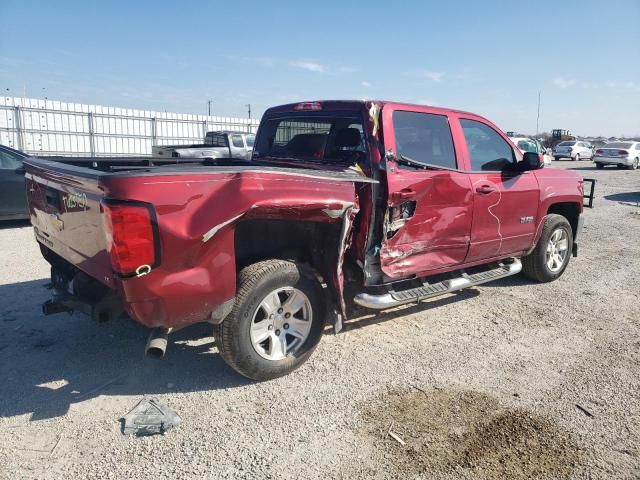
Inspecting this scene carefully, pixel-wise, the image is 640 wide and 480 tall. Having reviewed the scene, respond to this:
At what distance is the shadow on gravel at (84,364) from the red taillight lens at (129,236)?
1112 millimetres

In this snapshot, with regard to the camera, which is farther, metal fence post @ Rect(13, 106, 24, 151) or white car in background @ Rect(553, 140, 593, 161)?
white car in background @ Rect(553, 140, 593, 161)

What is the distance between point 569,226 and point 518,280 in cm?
91

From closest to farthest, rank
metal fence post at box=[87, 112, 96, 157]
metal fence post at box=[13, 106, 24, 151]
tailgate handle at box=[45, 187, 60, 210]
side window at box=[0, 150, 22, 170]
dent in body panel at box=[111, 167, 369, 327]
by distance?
dent in body panel at box=[111, 167, 369, 327] < tailgate handle at box=[45, 187, 60, 210] < side window at box=[0, 150, 22, 170] < metal fence post at box=[13, 106, 24, 151] < metal fence post at box=[87, 112, 96, 157]

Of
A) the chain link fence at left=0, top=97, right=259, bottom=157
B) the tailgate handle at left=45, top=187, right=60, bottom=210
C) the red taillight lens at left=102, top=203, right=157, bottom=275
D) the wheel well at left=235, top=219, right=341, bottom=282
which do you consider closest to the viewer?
the red taillight lens at left=102, top=203, right=157, bottom=275

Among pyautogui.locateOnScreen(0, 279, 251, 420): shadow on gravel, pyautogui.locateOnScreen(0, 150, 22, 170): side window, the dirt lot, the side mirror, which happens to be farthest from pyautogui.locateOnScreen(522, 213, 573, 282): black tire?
pyautogui.locateOnScreen(0, 150, 22, 170): side window

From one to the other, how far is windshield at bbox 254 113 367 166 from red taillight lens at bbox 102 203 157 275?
6.34ft

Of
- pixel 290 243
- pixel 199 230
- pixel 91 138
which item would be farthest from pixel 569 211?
pixel 91 138

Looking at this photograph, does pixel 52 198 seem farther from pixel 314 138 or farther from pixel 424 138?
pixel 424 138

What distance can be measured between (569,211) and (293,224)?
4.25 meters

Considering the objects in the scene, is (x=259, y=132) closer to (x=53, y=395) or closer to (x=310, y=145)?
(x=310, y=145)

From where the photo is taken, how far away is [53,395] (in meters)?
3.42

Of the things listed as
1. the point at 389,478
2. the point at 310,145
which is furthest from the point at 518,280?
the point at 389,478

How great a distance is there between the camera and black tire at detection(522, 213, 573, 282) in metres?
6.01

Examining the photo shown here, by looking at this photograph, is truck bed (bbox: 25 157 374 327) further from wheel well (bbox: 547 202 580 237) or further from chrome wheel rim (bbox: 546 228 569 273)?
wheel well (bbox: 547 202 580 237)
